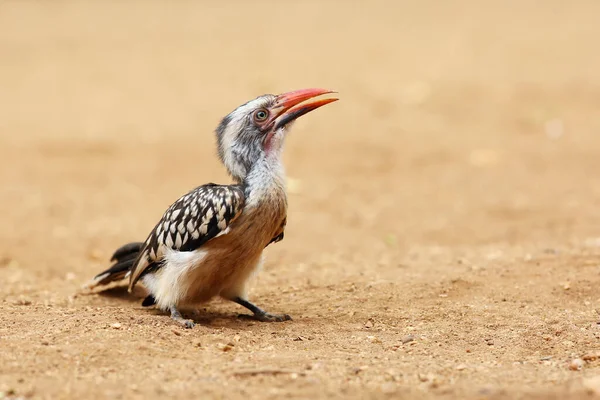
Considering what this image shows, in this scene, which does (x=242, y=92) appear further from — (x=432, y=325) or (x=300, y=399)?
(x=300, y=399)

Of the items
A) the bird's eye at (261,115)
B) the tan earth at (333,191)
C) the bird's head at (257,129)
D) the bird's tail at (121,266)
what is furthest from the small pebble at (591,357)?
the bird's tail at (121,266)

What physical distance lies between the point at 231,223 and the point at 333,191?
19.0 ft

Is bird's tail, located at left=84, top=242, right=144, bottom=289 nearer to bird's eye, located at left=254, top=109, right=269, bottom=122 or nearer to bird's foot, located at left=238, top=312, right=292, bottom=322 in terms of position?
bird's foot, located at left=238, top=312, right=292, bottom=322

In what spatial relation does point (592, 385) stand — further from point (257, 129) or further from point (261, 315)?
point (257, 129)

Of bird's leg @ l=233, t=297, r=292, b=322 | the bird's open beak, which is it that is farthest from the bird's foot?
the bird's open beak

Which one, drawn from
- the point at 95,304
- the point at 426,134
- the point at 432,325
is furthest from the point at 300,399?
the point at 426,134

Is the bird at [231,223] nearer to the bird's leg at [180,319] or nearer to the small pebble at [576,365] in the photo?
the bird's leg at [180,319]

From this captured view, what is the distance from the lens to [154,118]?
13688mm

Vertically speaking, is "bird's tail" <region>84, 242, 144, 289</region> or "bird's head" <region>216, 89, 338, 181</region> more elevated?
"bird's head" <region>216, 89, 338, 181</region>

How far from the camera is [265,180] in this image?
5207 millimetres

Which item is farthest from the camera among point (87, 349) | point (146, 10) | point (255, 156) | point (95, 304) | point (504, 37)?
point (146, 10)

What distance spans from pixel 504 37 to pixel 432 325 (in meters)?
12.8

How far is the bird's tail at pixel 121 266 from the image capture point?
237 inches

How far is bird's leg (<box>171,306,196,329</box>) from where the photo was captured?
16.7ft
